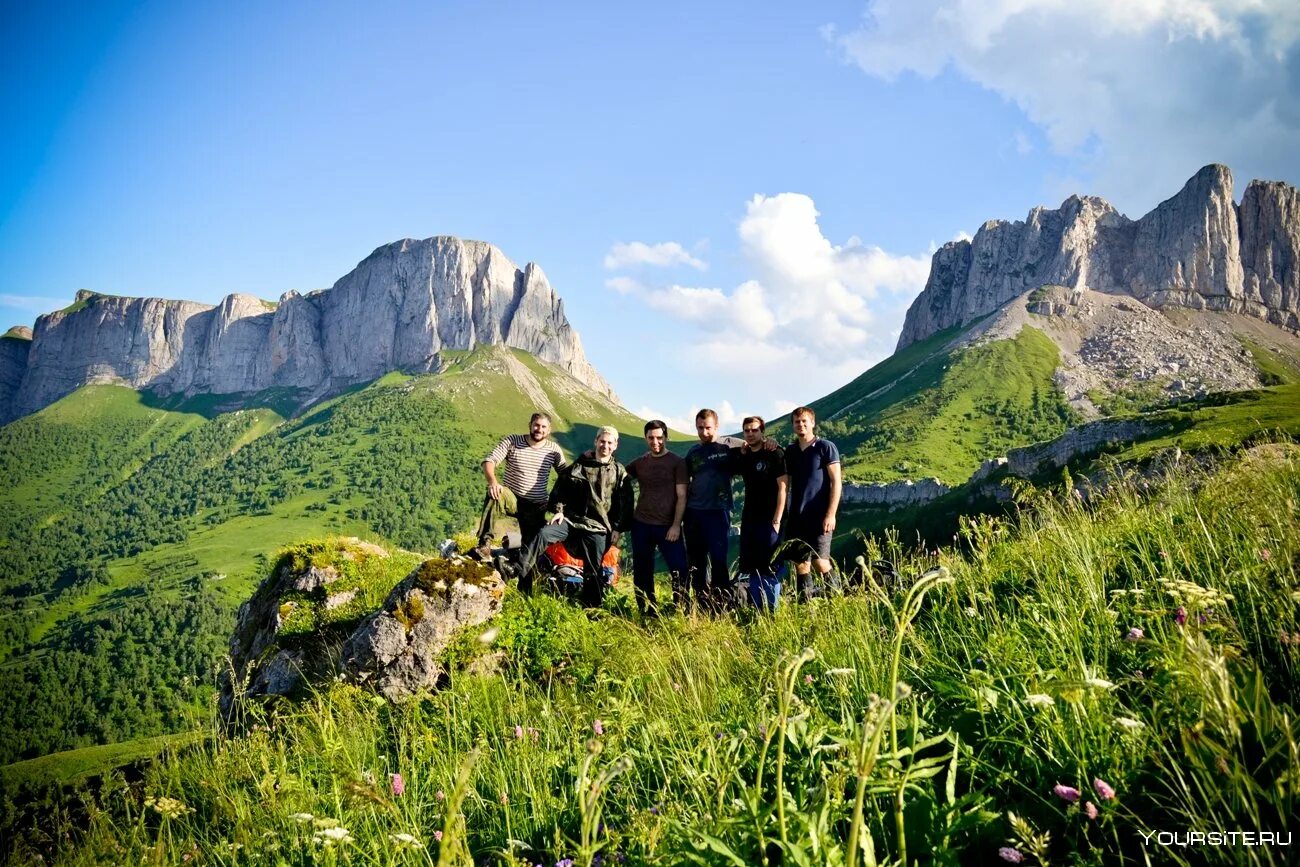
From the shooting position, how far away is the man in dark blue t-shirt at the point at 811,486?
883 cm

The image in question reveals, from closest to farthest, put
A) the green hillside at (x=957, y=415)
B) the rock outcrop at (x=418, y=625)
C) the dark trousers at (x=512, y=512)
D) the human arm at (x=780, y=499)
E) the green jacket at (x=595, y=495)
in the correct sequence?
the rock outcrop at (x=418, y=625) < the human arm at (x=780, y=499) < the green jacket at (x=595, y=495) < the dark trousers at (x=512, y=512) < the green hillside at (x=957, y=415)

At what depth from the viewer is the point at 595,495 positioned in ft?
34.0

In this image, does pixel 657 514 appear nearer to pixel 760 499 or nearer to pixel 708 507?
pixel 708 507

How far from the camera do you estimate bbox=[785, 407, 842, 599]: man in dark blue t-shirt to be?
8.83m

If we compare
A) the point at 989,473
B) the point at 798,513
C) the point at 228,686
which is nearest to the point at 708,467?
the point at 798,513

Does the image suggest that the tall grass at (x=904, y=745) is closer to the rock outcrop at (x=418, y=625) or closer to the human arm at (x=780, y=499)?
the rock outcrop at (x=418, y=625)

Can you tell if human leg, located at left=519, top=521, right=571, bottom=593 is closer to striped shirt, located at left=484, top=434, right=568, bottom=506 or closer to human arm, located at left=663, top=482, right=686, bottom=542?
striped shirt, located at left=484, top=434, right=568, bottom=506

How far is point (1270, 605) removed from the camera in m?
2.94

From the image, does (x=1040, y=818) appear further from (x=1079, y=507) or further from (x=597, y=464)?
(x=597, y=464)

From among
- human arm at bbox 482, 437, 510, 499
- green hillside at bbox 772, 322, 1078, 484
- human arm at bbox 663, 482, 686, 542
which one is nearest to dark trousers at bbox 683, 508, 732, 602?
human arm at bbox 663, 482, 686, 542

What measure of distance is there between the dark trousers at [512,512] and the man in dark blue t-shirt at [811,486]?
14.4 feet

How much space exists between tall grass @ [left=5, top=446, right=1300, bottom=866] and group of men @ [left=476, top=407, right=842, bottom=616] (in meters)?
3.03

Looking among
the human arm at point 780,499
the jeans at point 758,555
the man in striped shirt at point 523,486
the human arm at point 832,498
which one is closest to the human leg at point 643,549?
the jeans at point 758,555

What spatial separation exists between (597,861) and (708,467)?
785 cm
